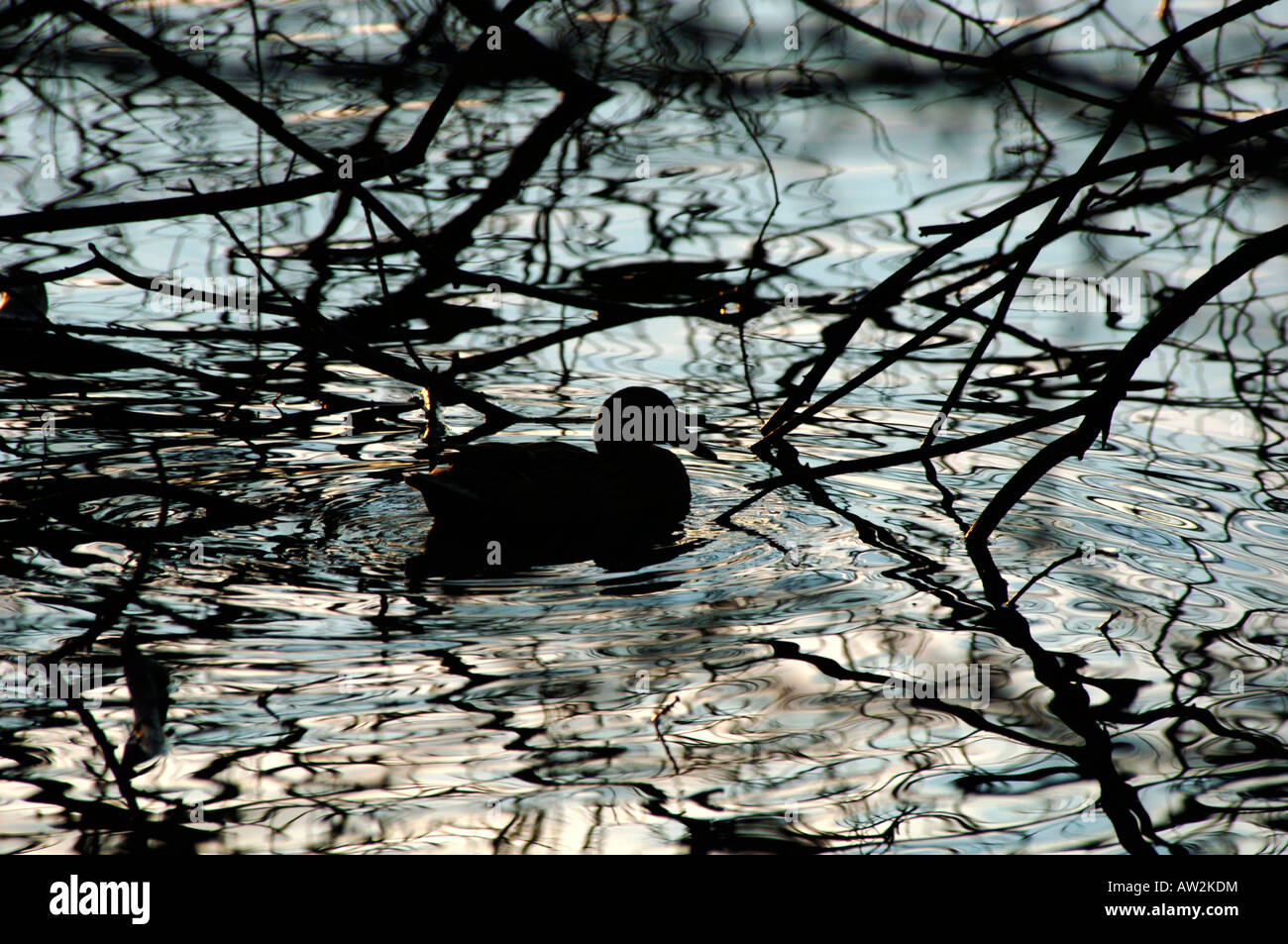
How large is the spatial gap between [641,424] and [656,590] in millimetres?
1397

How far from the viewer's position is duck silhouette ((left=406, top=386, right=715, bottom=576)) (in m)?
4.89

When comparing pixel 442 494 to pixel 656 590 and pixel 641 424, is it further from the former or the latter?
pixel 641 424

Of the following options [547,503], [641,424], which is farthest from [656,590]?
[641,424]

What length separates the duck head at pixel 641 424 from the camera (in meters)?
5.79

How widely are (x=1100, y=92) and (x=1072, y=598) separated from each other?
237 inches

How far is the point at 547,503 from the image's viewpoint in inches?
203

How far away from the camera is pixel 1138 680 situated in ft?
12.6

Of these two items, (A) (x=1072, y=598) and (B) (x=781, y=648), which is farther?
(A) (x=1072, y=598)

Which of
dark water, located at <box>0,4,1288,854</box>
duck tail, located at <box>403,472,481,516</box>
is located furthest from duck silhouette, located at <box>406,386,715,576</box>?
dark water, located at <box>0,4,1288,854</box>

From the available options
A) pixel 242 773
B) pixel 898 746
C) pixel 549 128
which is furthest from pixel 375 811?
pixel 549 128

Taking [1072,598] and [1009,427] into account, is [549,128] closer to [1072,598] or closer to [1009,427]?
[1072,598]

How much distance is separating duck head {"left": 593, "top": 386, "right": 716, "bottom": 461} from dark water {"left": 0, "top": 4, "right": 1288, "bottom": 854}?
8.9 inches

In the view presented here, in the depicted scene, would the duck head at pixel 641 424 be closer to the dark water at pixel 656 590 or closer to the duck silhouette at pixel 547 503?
the duck silhouette at pixel 547 503
